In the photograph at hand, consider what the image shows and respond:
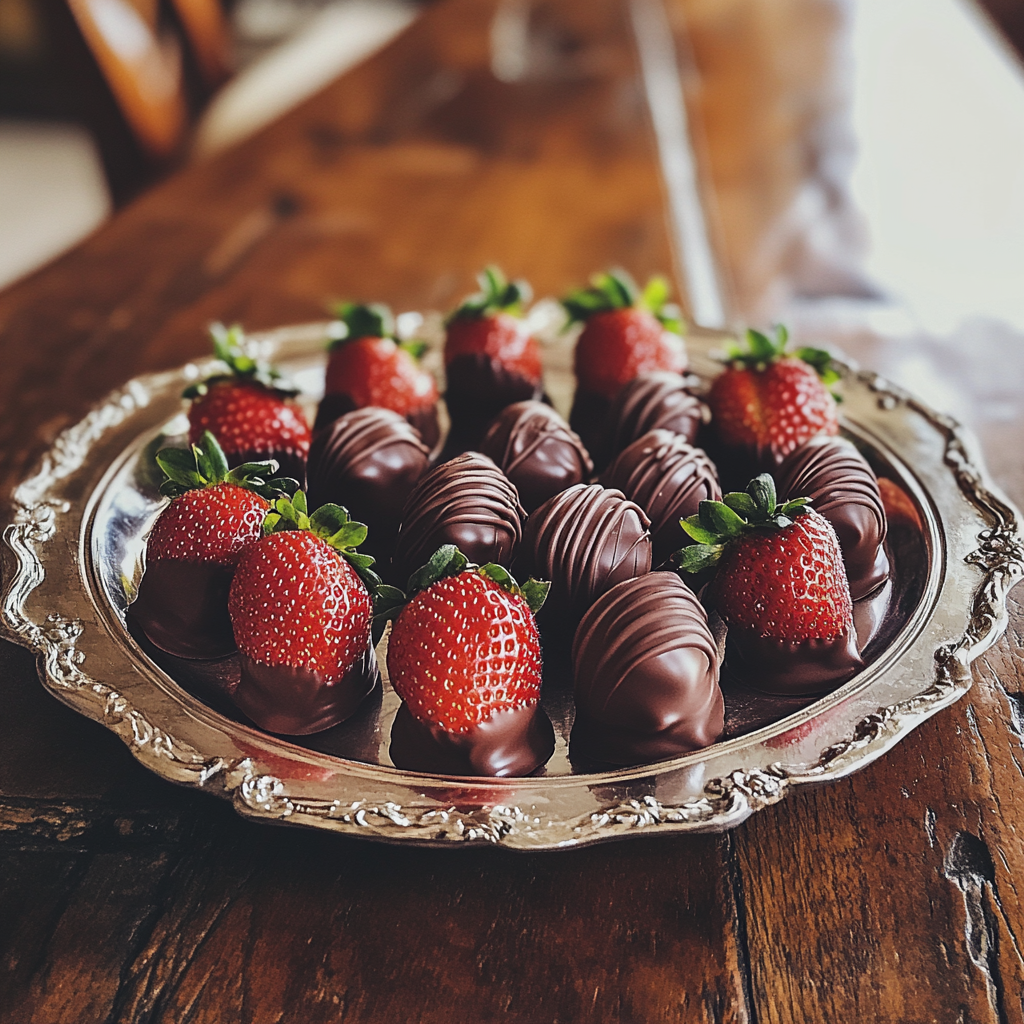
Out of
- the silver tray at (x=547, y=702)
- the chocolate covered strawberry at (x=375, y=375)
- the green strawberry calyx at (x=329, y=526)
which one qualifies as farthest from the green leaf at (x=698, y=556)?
the chocolate covered strawberry at (x=375, y=375)

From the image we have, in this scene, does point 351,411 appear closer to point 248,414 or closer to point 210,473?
point 248,414

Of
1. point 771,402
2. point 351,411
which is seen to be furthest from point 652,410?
point 351,411

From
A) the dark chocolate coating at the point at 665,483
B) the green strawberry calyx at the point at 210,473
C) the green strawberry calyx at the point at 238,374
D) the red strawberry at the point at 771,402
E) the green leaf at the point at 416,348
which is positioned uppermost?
the green strawberry calyx at the point at 210,473

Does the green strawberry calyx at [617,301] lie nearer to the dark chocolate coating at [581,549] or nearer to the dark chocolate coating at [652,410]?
the dark chocolate coating at [652,410]

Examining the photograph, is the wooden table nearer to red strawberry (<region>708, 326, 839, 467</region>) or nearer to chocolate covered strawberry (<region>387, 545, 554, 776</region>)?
chocolate covered strawberry (<region>387, 545, 554, 776</region>)

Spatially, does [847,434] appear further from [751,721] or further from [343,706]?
[343,706]

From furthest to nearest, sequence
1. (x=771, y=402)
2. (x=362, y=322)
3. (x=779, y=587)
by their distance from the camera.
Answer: (x=362, y=322), (x=771, y=402), (x=779, y=587)
